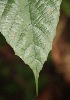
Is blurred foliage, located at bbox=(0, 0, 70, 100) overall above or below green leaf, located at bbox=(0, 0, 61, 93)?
below

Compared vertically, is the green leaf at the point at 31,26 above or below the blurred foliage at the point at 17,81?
above

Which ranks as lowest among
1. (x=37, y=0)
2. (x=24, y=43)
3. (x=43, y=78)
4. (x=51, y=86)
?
(x=51, y=86)

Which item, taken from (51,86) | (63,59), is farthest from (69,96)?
(63,59)

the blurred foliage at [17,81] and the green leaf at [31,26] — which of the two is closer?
the green leaf at [31,26]

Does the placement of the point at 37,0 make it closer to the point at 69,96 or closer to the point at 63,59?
the point at 69,96

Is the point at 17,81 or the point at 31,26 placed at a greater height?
the point at 31,26

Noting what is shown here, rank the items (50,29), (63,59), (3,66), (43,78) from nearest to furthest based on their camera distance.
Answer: (50,29) → (3,66) → (43,78) → (63,59)

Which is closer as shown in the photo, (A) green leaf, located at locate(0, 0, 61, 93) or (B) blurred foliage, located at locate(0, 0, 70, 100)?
(A) green leaf, located at locate(0, 0, 61, 93)

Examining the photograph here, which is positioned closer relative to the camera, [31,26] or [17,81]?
[31,26]
